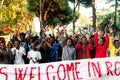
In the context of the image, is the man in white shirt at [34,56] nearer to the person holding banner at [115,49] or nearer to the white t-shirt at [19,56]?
the white t-shirt at [19,56]

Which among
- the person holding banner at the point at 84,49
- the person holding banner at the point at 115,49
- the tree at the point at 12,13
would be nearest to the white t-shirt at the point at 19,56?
the person holding banner at the point at 84,49

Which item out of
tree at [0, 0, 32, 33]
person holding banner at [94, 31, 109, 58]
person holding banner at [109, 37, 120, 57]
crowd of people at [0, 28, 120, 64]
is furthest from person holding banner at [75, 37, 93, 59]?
tree at [0, 0, 32, 33]

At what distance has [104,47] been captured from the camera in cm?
1321

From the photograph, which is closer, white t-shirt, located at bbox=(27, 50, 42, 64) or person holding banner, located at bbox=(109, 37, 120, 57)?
white t-shirt, located at bbox=(27, 50, 42, 64)

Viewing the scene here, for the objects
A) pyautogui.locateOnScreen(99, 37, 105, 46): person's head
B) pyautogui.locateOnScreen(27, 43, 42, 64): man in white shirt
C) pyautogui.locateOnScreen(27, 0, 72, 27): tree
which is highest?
pyautogui.locateOnScreen(27, 0, 72, 27): tree

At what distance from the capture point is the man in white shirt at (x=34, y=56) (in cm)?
1244

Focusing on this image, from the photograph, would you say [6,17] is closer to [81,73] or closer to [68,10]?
[68,10]

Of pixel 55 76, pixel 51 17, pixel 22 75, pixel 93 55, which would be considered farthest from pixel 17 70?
pixel 51 17

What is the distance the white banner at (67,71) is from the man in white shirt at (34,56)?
185 centimetres

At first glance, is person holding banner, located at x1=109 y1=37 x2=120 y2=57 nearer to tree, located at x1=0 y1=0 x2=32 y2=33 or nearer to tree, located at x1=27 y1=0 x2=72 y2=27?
tree, located at x1=27 y1=0 x2=72 y2=27

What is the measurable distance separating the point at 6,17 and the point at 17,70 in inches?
1813

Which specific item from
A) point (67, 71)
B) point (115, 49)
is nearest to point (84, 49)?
point (115, 49)

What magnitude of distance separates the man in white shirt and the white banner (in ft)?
6.06

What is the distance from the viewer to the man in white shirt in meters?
12.4
